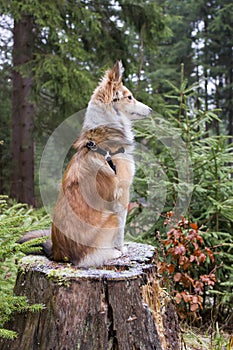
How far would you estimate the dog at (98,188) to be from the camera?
283cm

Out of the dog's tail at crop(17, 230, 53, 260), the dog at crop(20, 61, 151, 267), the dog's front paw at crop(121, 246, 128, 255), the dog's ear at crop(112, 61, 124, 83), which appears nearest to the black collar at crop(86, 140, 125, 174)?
the dog at crop(20, 61, 151, 267)

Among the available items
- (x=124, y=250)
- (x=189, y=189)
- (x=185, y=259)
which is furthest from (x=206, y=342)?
(x=189, y=189)

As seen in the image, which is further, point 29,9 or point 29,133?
point 29,133

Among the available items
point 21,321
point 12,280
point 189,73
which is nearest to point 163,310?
point 21,321

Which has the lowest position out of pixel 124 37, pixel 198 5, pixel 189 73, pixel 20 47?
pixel 20 47

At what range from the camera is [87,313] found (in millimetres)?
2508

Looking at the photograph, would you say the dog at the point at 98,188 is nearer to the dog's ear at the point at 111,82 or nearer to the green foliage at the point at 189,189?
the dog's ear at the point at 111,82

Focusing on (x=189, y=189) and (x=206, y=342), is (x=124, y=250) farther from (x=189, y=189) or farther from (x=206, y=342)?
(x=189, y=189)

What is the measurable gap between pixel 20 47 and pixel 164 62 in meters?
14.2

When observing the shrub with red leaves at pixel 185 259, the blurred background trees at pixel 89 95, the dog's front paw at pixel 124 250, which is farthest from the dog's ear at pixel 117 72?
the blurred background trees at pixel 89 95

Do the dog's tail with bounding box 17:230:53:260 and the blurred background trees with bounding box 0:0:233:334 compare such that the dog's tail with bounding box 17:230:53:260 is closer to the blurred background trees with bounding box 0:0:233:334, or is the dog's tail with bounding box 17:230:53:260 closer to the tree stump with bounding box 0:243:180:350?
the tree stump with bounding box 0:243:180:350

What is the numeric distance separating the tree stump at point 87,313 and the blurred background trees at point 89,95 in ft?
6.82

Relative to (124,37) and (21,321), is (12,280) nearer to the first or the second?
(21,321)

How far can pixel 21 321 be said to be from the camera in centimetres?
273
